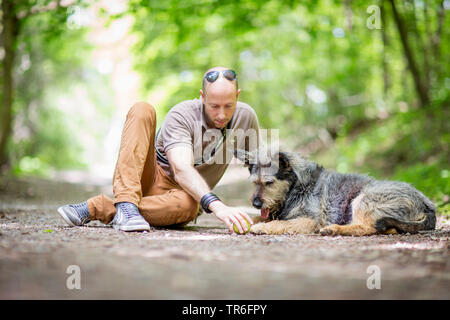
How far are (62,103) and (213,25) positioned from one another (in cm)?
1177

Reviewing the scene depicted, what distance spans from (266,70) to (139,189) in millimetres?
17469

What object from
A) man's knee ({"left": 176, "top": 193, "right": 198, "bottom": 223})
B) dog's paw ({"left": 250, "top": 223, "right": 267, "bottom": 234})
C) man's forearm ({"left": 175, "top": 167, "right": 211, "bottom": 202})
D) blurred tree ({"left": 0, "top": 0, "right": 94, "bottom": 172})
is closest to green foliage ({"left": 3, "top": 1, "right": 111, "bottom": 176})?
blurred tree ({"left": 0, "top": 0, "right": 94, "bottom": 172})

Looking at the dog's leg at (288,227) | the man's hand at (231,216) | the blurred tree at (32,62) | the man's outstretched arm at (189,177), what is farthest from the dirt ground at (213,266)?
the blurred tree at (32,62)

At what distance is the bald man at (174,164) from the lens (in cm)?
443

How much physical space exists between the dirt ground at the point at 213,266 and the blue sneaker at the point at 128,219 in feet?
0.69

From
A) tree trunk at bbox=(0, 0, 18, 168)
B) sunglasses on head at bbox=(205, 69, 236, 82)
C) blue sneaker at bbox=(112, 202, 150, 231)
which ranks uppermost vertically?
tree trunk at bbox=(0, 0, 18, 168)

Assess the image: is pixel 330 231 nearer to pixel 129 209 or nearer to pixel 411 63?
pixel 129 209

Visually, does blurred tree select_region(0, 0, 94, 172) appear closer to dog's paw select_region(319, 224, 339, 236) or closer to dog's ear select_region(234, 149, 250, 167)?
dog's ear select_region(234, 149, 250, 167)

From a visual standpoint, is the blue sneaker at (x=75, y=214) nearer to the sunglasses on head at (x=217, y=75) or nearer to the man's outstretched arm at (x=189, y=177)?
the man's outstretched arm at (x=189, y=177)

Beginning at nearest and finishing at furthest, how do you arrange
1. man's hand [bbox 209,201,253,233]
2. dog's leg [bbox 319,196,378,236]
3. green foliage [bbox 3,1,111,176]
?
1. man's hand [bbox 209,201,253,233]
2. dog's leg [bbox 319,196,378,236]
3. green foliage [bbox 3,1,111,176]

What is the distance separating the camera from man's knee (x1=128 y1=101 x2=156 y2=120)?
4.75 metres

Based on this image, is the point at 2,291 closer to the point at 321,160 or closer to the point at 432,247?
the point at 432,247

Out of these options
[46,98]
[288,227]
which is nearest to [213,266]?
[288,227]
